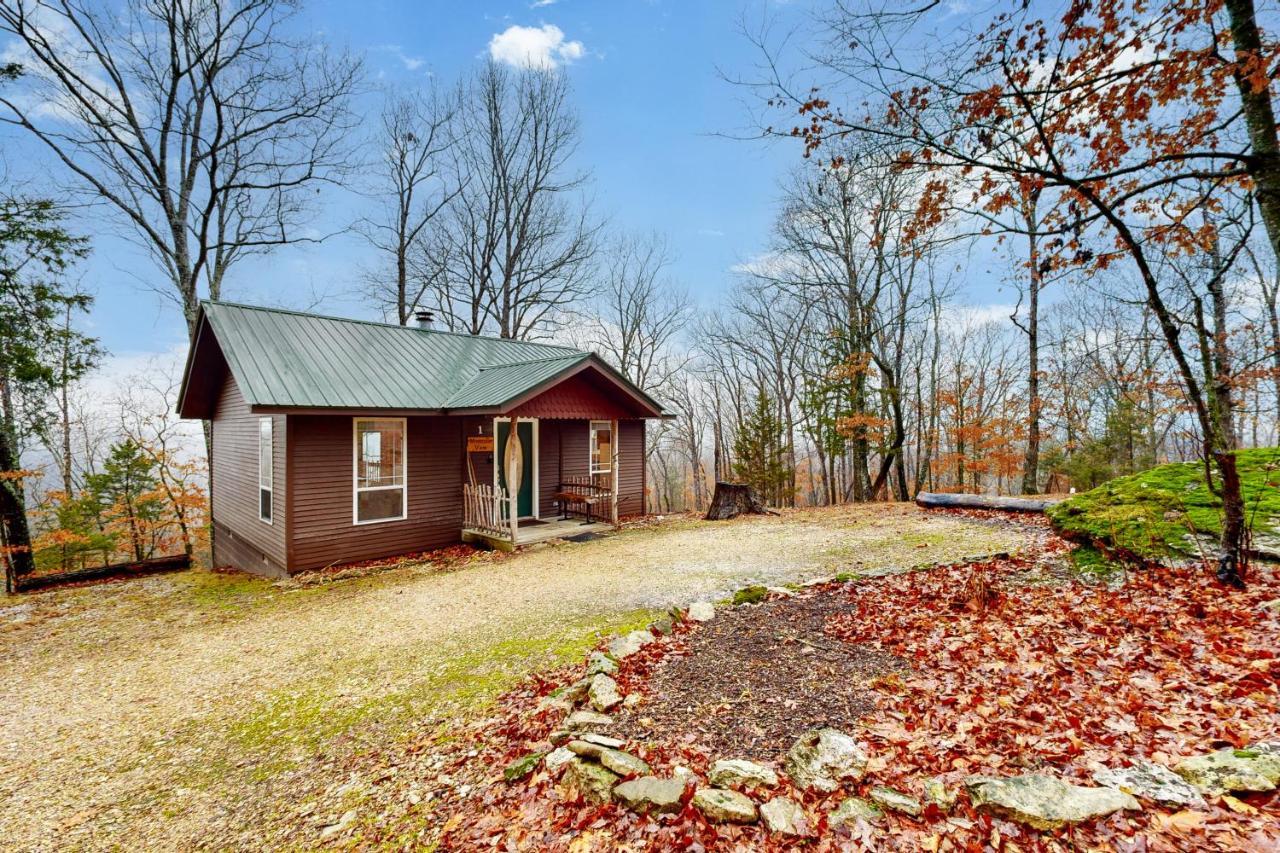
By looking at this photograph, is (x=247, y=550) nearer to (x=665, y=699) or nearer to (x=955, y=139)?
(x=665, y=699)

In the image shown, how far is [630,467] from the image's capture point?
46.7 feet

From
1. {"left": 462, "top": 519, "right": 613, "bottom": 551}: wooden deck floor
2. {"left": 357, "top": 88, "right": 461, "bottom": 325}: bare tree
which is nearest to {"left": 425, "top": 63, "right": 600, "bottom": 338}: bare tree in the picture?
{"left": 357, "top": 88, "right": 461, "bottom": 325}: bare tree

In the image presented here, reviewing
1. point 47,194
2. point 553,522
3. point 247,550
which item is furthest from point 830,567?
point 47,194

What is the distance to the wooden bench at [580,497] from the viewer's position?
1188cm

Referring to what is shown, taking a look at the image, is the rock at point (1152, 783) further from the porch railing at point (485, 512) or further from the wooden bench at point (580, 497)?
the wooden bench at point (580, 497)

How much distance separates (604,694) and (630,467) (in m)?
10.7

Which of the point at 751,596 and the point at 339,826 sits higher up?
the point at 751,596

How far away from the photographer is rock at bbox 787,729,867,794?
2.49 meters

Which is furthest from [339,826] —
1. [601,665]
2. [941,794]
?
[941,794]

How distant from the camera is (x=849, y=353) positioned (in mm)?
17219

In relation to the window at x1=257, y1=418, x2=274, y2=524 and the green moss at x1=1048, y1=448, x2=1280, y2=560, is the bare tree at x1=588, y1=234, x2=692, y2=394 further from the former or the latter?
the green moss at x1=1048, y1=448, x2=1280, y2=560

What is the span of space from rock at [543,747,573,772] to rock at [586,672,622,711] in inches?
18.7

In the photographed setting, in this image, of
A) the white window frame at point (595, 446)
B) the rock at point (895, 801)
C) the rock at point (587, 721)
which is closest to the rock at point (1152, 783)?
the rock at point (895, 801)

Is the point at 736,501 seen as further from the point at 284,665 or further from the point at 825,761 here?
the point at 825,761
